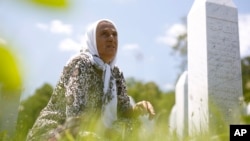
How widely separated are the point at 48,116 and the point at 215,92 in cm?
256

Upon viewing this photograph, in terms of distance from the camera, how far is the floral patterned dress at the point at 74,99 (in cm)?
174

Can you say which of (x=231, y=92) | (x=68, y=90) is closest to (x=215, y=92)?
(x=231, y=92)

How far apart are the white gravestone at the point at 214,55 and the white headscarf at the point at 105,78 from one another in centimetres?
189

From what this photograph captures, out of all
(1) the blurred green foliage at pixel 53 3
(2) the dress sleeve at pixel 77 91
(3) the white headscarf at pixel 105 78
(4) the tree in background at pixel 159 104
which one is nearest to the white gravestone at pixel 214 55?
(4) the tree in background at pixel 159 104

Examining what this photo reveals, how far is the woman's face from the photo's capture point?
2.22 m

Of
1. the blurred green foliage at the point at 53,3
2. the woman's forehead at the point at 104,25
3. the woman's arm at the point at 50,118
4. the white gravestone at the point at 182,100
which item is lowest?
the woman's arm at the point at 50,118

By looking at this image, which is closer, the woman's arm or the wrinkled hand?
the woman's arm

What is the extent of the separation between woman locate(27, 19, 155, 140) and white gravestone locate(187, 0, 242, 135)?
179 centimetres

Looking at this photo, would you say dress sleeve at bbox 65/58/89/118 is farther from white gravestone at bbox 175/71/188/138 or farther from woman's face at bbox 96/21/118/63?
white gravestone at bbox 175/71/188/138

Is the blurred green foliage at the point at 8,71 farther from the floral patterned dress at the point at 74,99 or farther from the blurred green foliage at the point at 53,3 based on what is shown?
the floral patterned dress at the point at 74,99

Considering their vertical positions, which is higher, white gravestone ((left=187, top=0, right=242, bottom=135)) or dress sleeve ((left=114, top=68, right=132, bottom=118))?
white gravestone ((left=187, top=0, right=242, bottom=135))

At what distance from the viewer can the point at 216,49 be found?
13.4 ft

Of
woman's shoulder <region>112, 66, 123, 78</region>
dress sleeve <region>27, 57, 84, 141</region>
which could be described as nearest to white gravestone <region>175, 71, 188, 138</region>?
woman's shoulder <region>112, 66, 123, 78</region>

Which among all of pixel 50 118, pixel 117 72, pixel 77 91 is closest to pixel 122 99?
pixel 117 72
